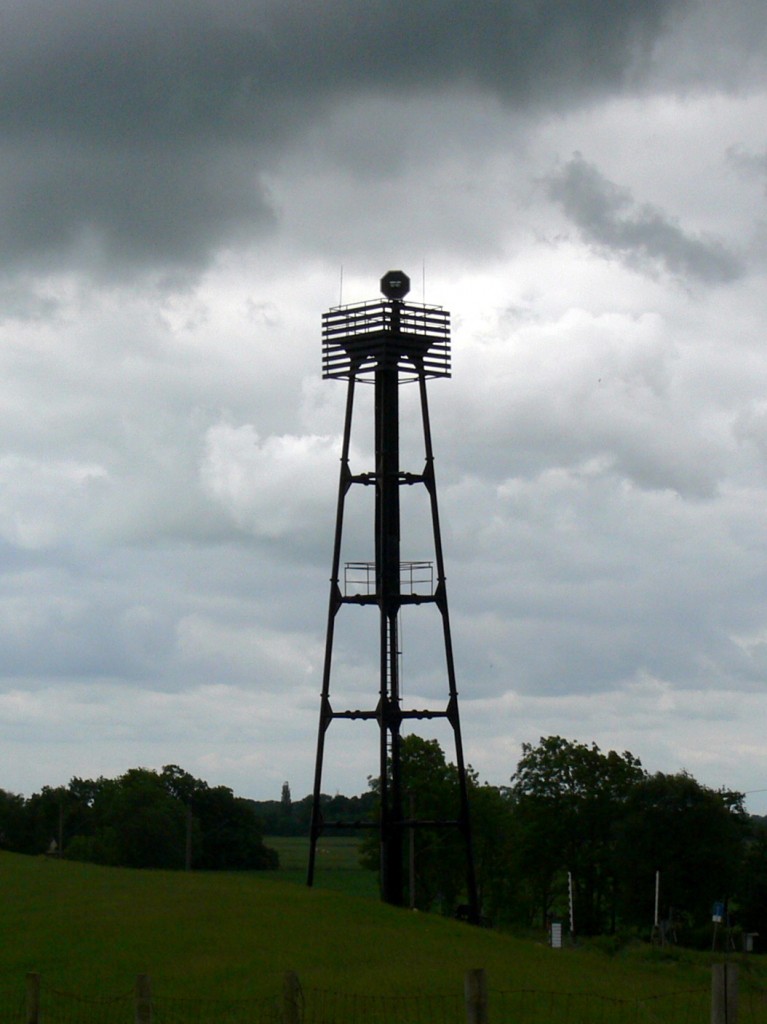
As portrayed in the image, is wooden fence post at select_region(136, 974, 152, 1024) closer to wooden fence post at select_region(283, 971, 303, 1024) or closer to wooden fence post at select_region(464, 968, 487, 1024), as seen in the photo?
wooden fence post at select_region(283, 971, 303, 1024)

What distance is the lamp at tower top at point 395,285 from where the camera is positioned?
5331 centimetres

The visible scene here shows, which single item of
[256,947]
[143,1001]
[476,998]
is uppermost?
[476,998]

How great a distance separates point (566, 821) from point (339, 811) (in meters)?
89.5

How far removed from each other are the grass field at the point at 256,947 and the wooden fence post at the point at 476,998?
1379 cm

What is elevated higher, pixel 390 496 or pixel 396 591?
pixel 390 496

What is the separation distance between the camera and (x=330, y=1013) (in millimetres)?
26125

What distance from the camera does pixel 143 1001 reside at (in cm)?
1570

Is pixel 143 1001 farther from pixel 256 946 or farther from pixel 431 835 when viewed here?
pixel 431 835

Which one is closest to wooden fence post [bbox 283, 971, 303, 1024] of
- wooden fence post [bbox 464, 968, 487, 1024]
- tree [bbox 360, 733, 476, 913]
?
wooden fence post [bbox 464, 968, 487, 1024]

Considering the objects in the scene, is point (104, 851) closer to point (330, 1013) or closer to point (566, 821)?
point (566, 821)

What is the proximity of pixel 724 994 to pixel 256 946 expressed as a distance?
80.9 ft

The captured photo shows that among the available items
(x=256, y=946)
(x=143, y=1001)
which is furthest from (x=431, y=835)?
(x=143, y=1001)

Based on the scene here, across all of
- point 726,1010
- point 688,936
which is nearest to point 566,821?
point 688,936

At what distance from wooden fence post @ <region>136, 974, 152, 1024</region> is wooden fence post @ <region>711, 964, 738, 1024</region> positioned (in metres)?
6.23
